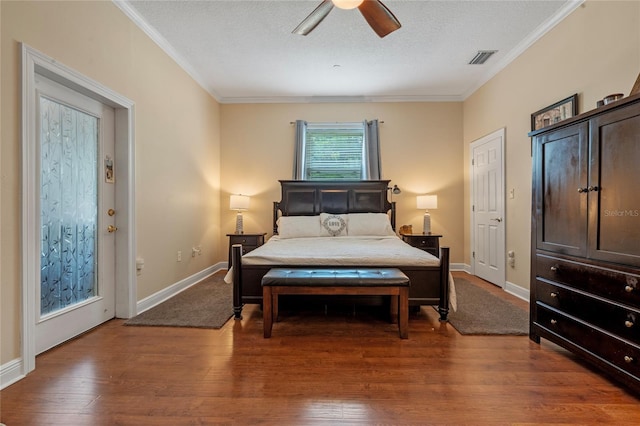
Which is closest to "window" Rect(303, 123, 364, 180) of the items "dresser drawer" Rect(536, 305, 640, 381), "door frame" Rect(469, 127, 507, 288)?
"door frame" Rect(469, 127, 507, 288)

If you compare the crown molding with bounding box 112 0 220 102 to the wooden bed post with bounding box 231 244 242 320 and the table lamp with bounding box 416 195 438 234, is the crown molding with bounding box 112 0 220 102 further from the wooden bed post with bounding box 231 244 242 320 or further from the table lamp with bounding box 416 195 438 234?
the table lamp with bounding box 416 195 438 234

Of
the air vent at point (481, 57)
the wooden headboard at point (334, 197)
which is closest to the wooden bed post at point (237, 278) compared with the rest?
the wooden headboard at point (334, 197)

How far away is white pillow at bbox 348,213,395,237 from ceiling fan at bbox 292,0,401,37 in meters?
2.46

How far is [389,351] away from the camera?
2.29m

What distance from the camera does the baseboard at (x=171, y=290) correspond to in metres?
3.19

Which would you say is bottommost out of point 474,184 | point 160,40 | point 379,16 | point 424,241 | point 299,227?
point 424,241

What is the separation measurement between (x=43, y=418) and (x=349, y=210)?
3.94m

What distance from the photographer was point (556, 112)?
3.13 meters

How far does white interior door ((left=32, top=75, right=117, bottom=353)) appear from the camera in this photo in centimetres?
227

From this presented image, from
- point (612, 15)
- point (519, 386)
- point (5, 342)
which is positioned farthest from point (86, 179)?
point (612, 15)

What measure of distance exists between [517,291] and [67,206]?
4.80 meters

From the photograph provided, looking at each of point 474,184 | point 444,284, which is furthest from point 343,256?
point 474,184

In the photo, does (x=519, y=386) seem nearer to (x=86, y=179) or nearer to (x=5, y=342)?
(x=5, y=342)

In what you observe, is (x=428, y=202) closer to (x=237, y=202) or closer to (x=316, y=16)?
(x=237, y=202)
